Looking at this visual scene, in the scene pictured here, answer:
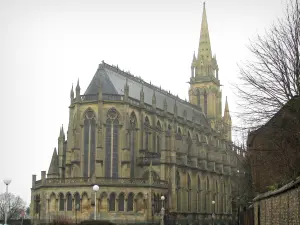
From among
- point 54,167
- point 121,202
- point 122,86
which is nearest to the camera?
point 121,202

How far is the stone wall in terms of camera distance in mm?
16234

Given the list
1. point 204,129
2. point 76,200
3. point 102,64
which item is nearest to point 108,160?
point 76,200

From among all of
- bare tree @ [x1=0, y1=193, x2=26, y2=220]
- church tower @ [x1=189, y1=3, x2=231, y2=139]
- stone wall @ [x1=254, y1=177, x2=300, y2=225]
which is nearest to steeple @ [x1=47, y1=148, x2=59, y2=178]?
bare tree @ [x1=0, y1=193, x2=26, y2=220]

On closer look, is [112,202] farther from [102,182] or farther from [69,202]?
[69,202]

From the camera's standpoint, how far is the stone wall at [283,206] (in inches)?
639

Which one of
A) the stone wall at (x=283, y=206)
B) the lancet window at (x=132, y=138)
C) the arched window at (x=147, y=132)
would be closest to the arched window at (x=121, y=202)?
the lancet window at (x=132, y=138)

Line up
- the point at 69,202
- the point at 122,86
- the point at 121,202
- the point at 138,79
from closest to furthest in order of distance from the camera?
1. the point at 121,202
2. the point at 69,202
3. the point at 122,86
4. the point at 138,79

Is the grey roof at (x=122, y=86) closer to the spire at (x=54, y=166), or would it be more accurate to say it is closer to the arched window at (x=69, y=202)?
the spire at (x=54, y=166)

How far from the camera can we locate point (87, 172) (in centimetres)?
6794

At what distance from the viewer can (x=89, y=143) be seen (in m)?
68.5

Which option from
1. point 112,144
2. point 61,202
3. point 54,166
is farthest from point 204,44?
point 61,202

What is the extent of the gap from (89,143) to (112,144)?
2986 millimetres

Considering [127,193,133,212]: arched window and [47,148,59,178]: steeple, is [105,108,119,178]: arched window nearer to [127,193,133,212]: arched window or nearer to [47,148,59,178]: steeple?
[127,193,133,212]: arched window

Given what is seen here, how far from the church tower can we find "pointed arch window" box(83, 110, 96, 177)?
4608cm
